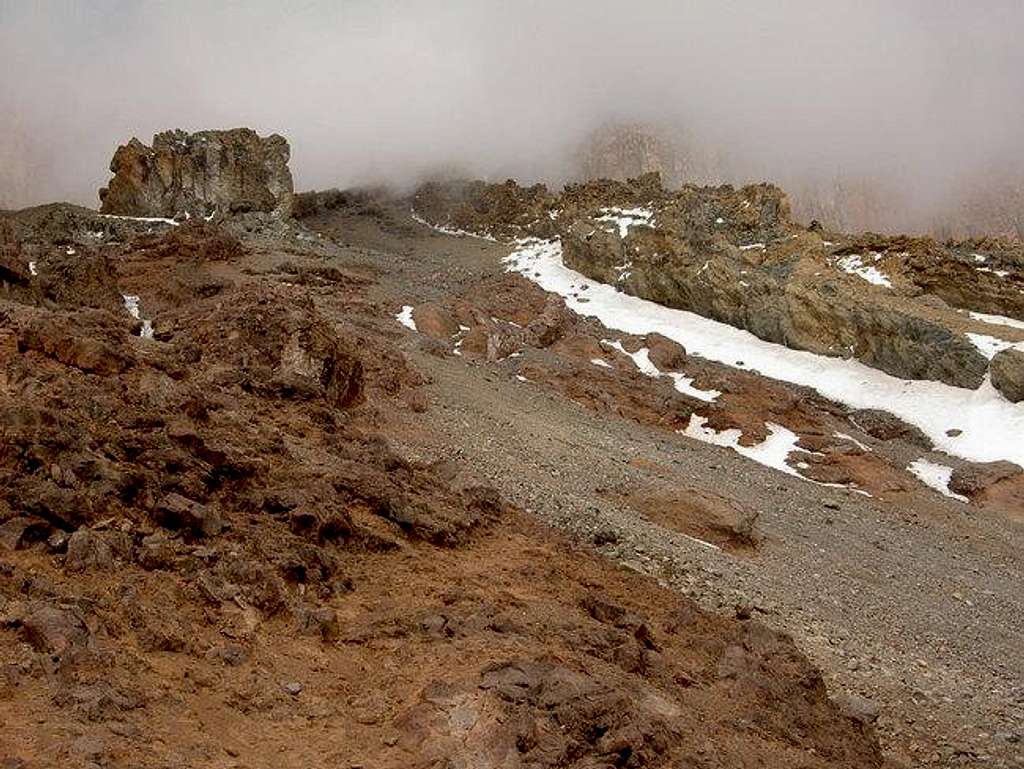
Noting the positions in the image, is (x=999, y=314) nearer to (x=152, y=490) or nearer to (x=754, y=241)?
(x=754, y=241)

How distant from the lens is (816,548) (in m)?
20.8

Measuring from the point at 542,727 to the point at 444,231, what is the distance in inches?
3333

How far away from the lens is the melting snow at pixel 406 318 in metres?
42.0

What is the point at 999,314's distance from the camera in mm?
47281

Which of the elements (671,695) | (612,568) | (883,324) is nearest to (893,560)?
(612,568)

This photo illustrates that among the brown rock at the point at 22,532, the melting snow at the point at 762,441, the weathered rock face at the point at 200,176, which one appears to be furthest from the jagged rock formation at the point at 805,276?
the brown rock at the point at 22,532

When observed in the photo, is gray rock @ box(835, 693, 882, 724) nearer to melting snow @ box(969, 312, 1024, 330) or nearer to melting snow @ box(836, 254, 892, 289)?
melting snow @ box(969, 312, 1024, 330)

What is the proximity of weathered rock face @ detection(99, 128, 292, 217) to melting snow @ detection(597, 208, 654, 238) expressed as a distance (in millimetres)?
33397

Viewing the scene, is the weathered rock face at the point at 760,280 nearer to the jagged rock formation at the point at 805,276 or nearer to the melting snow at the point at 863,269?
the jagged rock formation at the point at 805,276

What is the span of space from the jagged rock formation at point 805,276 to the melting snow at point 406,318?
18785mm

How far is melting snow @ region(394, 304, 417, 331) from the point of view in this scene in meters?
42.0

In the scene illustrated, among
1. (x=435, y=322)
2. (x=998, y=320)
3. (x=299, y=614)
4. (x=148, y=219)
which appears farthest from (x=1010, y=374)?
(x=148, y=219)

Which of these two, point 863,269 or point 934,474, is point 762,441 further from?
point 863,269

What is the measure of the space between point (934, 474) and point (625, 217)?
124ft
